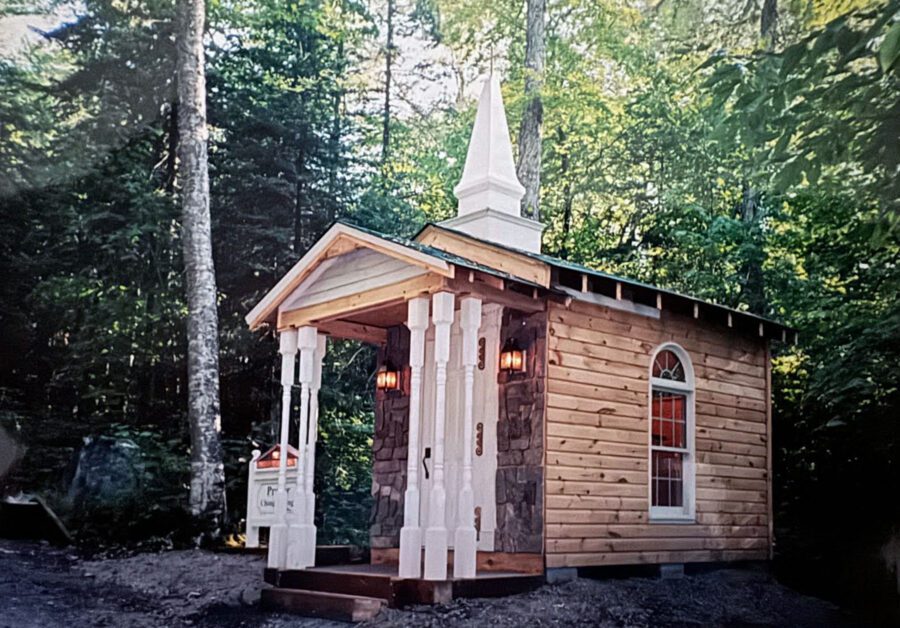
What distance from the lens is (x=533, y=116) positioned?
57.6 feet

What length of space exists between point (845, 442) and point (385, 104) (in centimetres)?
1425

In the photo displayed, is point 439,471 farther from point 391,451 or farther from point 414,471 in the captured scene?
point 391,451

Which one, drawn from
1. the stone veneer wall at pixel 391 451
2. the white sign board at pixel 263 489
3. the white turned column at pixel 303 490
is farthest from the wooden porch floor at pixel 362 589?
the white sign board at pixel 263 489

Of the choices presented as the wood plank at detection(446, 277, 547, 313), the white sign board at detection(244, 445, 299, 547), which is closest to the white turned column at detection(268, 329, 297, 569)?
the white sign board at detection(244, 445, 299, 547)

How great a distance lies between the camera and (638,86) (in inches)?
798

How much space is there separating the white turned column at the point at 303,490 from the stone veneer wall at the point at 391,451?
39.1 inches

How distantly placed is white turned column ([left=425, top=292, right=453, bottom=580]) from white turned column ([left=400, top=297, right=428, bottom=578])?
12 centimetres

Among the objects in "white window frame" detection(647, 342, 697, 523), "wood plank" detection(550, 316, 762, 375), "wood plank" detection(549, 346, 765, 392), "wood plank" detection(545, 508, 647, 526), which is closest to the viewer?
"wood plank" detection(545, 508, 647, 526)

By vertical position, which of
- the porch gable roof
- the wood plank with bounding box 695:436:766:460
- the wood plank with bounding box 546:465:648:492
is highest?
the porch gable roof

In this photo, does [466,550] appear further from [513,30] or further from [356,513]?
[513,30]

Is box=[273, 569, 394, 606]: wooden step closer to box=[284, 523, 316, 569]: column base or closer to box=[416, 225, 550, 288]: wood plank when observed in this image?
box=[284, 523, 316, 569]: column base

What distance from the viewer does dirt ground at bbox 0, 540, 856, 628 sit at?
23.1 ft

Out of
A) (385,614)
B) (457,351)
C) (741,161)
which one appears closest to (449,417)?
(457,351)

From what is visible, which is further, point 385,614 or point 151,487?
point 151,487
